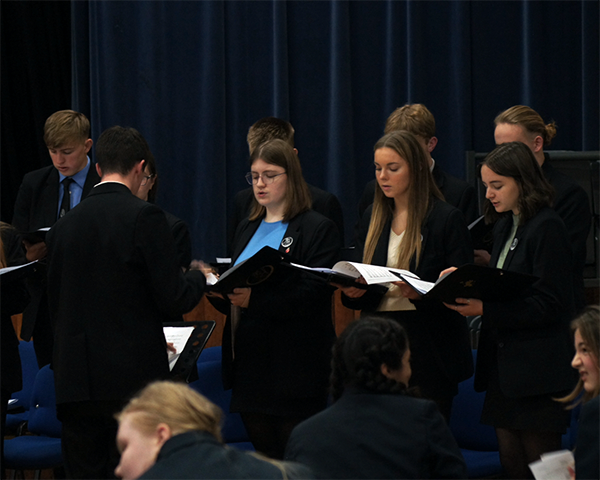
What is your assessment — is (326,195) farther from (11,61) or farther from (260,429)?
(11,61)

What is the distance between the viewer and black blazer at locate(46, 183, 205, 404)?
9.66 ft

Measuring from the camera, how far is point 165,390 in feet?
5.70

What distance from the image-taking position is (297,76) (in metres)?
5.87

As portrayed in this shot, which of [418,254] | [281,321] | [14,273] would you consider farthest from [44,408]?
[418,254]

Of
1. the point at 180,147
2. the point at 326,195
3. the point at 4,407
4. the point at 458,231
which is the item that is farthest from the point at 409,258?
the point at 180,147

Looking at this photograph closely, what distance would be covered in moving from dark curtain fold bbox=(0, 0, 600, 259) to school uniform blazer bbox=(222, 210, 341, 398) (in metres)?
2.06

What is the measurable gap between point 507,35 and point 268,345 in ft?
11.7

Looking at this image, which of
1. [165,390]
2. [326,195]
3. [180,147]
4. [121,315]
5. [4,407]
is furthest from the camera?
[180,147]

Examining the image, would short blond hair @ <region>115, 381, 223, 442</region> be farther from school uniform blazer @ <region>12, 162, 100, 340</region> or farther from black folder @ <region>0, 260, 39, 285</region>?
school uniform blazer @ <region>12, 162, 100, 340</region>

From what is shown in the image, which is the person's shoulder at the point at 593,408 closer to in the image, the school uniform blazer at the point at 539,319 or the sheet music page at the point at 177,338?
the school uniform blazer at the point at 539,319

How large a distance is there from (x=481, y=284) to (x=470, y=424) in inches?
42.2

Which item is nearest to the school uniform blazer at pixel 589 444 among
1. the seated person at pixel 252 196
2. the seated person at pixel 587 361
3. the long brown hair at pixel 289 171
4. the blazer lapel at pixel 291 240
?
the seated person at pixel 587 361

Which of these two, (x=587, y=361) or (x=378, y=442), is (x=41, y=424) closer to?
(x=378, y=442)

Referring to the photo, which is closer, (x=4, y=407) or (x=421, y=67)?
(x=4, y=407)
